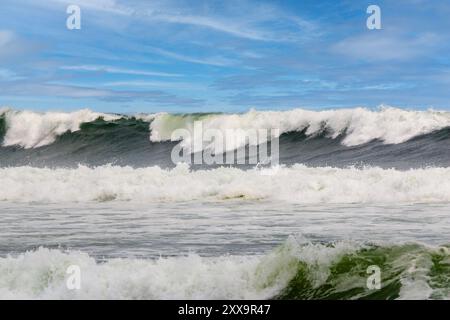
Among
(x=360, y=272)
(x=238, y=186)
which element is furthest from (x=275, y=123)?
(x=360, y=272)

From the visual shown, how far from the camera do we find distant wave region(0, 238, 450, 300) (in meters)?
6.63

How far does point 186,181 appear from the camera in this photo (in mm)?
19984

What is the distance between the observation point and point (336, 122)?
3969 centimetres

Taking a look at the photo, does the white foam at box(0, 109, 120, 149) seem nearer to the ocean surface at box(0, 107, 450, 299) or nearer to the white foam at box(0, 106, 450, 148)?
the white foam at box(0, 106, 450, 148)

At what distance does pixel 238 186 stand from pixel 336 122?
22.1 meters

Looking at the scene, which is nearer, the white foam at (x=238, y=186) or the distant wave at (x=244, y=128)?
the white foam at (x=238, y=186)

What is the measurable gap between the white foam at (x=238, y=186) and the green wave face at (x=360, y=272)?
8.89 m

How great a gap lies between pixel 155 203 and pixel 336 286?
10.9 metres

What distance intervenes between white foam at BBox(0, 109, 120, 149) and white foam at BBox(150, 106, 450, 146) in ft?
16.0

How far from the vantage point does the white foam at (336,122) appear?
35.9 metres

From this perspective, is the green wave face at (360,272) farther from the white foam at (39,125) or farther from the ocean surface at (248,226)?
the white foam at (39,125)

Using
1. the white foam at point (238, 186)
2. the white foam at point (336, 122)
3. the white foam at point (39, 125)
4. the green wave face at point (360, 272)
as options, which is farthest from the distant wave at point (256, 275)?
the white foam at point (39, 125)
